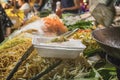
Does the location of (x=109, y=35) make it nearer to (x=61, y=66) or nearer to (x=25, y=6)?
(x=61, y=66)

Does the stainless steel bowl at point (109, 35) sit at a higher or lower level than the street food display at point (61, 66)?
higher

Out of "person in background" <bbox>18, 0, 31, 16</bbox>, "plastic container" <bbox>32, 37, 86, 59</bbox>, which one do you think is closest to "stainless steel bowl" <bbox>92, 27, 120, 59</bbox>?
"plastic container" <bbox>32, 37, 86, 59</bbox>

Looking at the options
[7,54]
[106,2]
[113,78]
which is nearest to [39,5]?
[7,54]

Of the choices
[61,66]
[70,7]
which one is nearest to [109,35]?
[61,66]

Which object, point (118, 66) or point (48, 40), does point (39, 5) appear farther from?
point (118, 66)

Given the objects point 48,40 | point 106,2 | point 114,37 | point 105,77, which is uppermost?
point 106,2

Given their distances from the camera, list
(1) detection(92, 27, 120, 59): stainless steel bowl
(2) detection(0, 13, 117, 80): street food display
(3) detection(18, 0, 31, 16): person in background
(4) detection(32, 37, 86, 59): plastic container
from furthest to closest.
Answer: (3) detection(18, 0, 31, 16): person in background
(2) detection(0, 13, 117, 80): street food display
(4) detection(32, 37, 86, 59): plastic container
(1) detection(92, 27, 120, 59): stainless steel bowl

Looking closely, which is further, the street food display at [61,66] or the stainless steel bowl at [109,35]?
the street food display at [61,66]

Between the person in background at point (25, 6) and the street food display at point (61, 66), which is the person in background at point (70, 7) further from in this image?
the street food display at point (61, 66)

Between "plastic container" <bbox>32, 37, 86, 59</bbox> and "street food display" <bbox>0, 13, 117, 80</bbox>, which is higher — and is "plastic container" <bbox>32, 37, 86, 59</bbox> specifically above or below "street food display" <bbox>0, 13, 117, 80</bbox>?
above

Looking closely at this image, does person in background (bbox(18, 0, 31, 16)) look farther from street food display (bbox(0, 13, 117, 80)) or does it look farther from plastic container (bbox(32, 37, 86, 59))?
plastic container (bbox(32, 37, 86, 59))

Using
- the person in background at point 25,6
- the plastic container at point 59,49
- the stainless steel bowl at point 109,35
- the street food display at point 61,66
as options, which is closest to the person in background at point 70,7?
the person in background at point 25,6

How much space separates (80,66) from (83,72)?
0.20 feet

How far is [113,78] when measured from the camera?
2.30m
